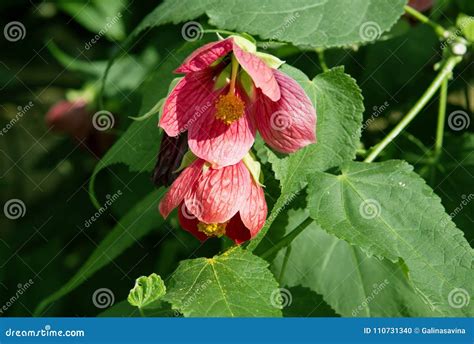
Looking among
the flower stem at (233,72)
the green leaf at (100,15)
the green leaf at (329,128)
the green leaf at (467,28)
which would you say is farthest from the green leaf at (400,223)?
the green leaf at (100,15)

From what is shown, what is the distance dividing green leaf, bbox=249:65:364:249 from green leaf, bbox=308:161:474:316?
0.05 feet

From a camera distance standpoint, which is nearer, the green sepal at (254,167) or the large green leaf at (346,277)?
the green sepal at (254,167)

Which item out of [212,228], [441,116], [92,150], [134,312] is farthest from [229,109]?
[92,150]

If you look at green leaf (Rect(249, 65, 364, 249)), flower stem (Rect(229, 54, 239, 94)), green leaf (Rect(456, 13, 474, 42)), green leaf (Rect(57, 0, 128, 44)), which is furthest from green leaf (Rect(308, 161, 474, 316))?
green leaf (Rect(57, 0, 128, 44))

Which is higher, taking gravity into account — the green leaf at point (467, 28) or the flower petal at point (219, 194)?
the green leaf at point (467, 28)

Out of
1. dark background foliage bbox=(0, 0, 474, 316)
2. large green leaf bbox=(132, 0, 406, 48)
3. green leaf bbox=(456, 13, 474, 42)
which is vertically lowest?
dark background foliage bbox=(0, 0, 474, 316)

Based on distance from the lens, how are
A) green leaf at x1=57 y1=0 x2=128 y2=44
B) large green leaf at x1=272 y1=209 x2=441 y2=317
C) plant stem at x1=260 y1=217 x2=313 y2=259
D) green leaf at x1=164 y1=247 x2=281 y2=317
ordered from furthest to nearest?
green leaf at x1=57 y1=0 x2=128 y2=44, large green leaf at x1=272 y1=209 x2=441 y2=317, plant stem at x1=260 y1=217 x2=313 y2=259, green leaf at x1=164 y1=247 x2=281 y2=317

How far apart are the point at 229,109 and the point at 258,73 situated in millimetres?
54

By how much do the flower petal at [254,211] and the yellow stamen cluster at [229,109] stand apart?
0.07m

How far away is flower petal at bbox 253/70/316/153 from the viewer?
2.83 feet

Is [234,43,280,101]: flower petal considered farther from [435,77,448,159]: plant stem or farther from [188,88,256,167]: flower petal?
[435,77,448,159]: plant stem

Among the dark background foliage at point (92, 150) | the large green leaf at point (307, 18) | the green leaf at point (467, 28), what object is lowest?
the dark background foliage at point (92, 150)

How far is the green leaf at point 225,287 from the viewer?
32.1 inches

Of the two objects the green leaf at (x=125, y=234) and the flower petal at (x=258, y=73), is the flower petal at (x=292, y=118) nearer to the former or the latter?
the flower petal at (x=258, y=73)
